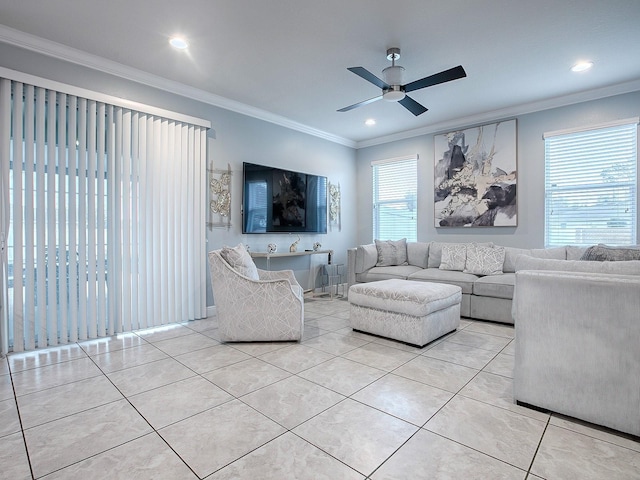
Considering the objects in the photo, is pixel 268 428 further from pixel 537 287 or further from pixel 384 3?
pixel 384 3

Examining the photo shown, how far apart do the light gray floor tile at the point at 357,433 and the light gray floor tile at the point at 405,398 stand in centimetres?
7

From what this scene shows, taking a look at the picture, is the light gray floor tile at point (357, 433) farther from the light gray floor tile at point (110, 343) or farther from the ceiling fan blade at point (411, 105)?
the ceiling fan blade at point (411, 105)

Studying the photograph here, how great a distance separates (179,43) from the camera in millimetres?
2957

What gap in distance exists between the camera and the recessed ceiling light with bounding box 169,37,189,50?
9.49 feet

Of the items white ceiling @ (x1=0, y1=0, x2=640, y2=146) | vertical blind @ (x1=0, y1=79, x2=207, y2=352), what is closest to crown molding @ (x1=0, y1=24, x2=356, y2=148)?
white ceiling @ (x1=0, y1=0, x2=640, y2=146)

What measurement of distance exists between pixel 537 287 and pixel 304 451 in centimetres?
151

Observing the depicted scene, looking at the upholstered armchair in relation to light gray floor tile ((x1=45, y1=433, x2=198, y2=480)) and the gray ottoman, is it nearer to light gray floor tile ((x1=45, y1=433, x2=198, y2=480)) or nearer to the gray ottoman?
the gray ottoman

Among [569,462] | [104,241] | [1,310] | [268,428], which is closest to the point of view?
[569,462]

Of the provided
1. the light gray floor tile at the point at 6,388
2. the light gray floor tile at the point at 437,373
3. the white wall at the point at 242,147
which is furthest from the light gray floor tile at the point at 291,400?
the white wall at the point at 242,147

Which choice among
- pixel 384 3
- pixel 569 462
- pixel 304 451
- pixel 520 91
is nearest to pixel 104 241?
pixel 304 451

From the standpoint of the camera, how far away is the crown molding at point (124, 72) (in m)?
2.85

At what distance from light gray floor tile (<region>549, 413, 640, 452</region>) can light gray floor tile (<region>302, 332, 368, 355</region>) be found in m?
1.53

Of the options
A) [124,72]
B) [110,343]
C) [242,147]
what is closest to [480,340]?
[110,343]

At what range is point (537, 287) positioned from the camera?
1885mm
